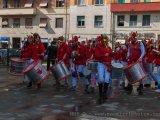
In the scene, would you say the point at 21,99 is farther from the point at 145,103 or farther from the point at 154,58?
the point at 154,58

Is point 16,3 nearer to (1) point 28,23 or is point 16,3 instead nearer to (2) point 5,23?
(2) point 5,23

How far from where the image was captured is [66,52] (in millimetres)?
12961

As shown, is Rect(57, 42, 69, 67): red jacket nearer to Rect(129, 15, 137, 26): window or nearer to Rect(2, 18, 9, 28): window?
Rect(129, 15, 137, 26): window

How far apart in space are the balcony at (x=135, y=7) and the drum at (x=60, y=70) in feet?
112

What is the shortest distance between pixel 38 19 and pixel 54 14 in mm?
2415

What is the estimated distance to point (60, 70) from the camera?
1230cm

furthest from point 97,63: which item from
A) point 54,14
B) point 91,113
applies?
point 54,14

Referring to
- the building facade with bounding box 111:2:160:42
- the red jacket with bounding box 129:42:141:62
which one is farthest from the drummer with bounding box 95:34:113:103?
the building facade with bounding box 111:2:160:42

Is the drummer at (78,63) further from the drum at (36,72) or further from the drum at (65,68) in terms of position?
the drum at (36,72)

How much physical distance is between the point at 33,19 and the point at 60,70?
1594 inches

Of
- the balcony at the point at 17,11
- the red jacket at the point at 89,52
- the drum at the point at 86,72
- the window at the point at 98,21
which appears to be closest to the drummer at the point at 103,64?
the drum at the point at 86,72

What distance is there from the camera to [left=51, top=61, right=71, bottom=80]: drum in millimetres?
12289

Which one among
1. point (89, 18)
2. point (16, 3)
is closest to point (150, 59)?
point (89, 18)

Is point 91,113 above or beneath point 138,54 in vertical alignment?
beneath
